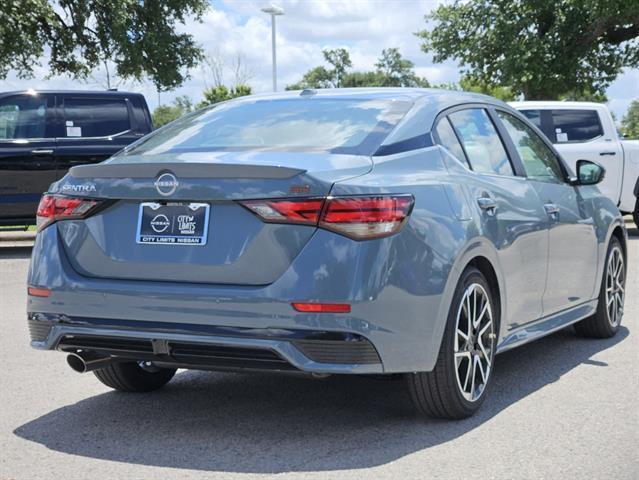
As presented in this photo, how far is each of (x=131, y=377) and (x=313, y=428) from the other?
1189 millimetres

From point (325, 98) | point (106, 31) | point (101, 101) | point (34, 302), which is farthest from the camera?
point (106, 31)

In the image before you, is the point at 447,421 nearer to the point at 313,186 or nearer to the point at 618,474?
the point at 618,474

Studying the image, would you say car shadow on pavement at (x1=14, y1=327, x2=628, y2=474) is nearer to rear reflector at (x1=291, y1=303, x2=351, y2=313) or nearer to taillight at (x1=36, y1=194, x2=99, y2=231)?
rear reflector at (x1=291, y1=303, x2=351, y2=313)

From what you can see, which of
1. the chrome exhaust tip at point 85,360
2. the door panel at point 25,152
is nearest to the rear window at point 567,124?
the door panel at point 25,152

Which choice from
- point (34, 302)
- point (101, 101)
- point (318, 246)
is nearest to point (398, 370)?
point (318, 246)

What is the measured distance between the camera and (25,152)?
14.6 meters

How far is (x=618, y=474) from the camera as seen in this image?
4.47m

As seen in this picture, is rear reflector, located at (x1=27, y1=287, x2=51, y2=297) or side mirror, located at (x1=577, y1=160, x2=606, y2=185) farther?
side mirror, located at (x1=577, y1=160, x2=606, y2=185)

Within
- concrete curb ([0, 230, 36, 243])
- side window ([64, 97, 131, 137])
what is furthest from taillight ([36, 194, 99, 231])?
concrete curb ([0, 230, 36, 243])

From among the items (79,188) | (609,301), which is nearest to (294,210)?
(79,188)

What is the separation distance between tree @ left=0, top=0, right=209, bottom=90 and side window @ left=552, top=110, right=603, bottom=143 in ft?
47.7

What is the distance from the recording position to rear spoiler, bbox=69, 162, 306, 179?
4727mm

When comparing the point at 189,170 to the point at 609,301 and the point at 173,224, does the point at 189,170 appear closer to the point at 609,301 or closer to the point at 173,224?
the point at 173,224

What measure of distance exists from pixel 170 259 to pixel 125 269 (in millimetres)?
235
